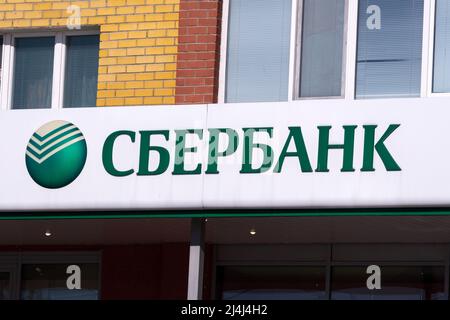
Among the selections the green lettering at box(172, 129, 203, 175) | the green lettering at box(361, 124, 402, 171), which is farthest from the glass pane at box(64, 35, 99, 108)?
the green lettering at box(361, 124, 402, 171)

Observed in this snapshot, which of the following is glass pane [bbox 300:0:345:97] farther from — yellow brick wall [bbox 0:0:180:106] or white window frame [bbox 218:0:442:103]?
yellow brick wall [bbox 0:0:180:106]

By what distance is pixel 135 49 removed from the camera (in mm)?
15086

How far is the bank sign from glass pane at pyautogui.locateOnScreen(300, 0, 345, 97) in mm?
1041

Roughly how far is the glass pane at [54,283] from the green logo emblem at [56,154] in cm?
266

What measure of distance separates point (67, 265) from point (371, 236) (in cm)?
378

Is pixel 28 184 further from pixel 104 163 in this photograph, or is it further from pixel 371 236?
pixel 371 236

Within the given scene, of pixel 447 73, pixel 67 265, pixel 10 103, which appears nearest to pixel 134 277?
pixel 67 265

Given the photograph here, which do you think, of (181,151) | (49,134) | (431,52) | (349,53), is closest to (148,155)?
(181,151)

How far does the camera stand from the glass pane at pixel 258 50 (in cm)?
1441

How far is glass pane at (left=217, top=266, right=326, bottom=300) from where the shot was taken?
50.4ft

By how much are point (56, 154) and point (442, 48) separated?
12.7ft

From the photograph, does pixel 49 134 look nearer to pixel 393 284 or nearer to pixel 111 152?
pixel 111 152

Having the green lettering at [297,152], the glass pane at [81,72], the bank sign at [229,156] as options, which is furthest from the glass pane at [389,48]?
the glass pane at [81,72]

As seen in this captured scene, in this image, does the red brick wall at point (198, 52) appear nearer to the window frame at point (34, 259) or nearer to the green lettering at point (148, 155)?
the green lettering at point (148, 155)
